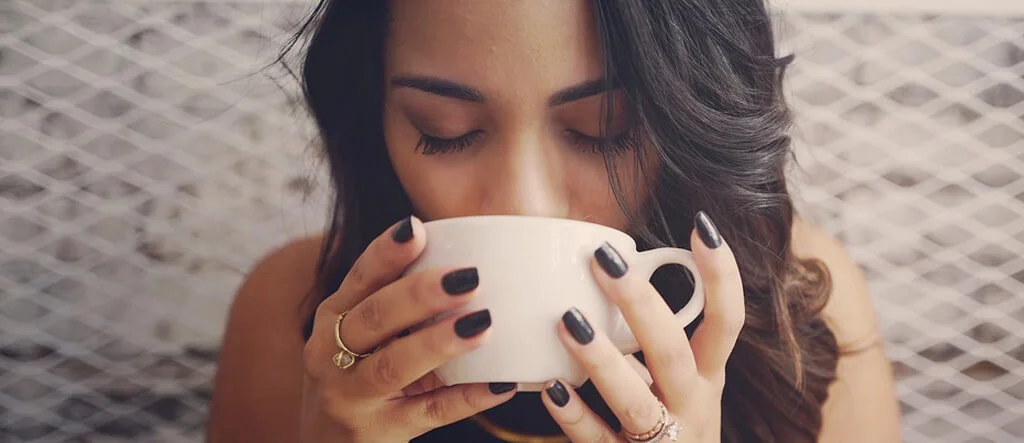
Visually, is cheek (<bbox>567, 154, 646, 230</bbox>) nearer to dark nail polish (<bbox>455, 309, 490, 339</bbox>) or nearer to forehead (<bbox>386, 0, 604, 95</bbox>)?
forehead (<bbox>386, 0, 604, 95</bbox>)

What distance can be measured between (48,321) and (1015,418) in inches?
47.7

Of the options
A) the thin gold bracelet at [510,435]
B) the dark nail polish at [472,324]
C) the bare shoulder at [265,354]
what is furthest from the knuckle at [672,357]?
the bare shoulder at [265,354]

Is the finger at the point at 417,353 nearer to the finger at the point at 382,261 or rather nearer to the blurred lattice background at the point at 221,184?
the finger at the point at 382,261

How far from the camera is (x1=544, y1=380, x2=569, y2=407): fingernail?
0.48 meters

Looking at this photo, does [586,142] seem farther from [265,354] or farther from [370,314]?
[265,354]

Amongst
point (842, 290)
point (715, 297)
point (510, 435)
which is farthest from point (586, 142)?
point (842, 290)

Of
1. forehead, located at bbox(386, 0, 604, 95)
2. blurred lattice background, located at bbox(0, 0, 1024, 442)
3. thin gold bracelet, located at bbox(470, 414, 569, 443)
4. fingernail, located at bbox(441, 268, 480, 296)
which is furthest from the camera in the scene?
blurred lattice background, located at bbox(0, 0, 1024, 442)

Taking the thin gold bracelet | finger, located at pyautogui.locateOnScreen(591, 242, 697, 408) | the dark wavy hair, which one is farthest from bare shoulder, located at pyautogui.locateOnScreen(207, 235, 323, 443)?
finger, located at pyautogui.locateOnScreen(591, 242, 697, 408)

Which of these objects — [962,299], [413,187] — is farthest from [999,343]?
[413,187]

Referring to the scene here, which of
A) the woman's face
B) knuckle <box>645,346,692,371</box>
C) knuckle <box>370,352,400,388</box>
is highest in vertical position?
the woman's face

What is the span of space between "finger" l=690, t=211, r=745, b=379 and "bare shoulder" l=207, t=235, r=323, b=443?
59 centimetres

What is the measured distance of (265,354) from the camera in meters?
0.97

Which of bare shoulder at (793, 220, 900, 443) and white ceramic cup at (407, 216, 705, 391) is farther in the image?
bare shoulder at (793, 220, 900, 443)

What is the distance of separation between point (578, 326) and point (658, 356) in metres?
0.08
